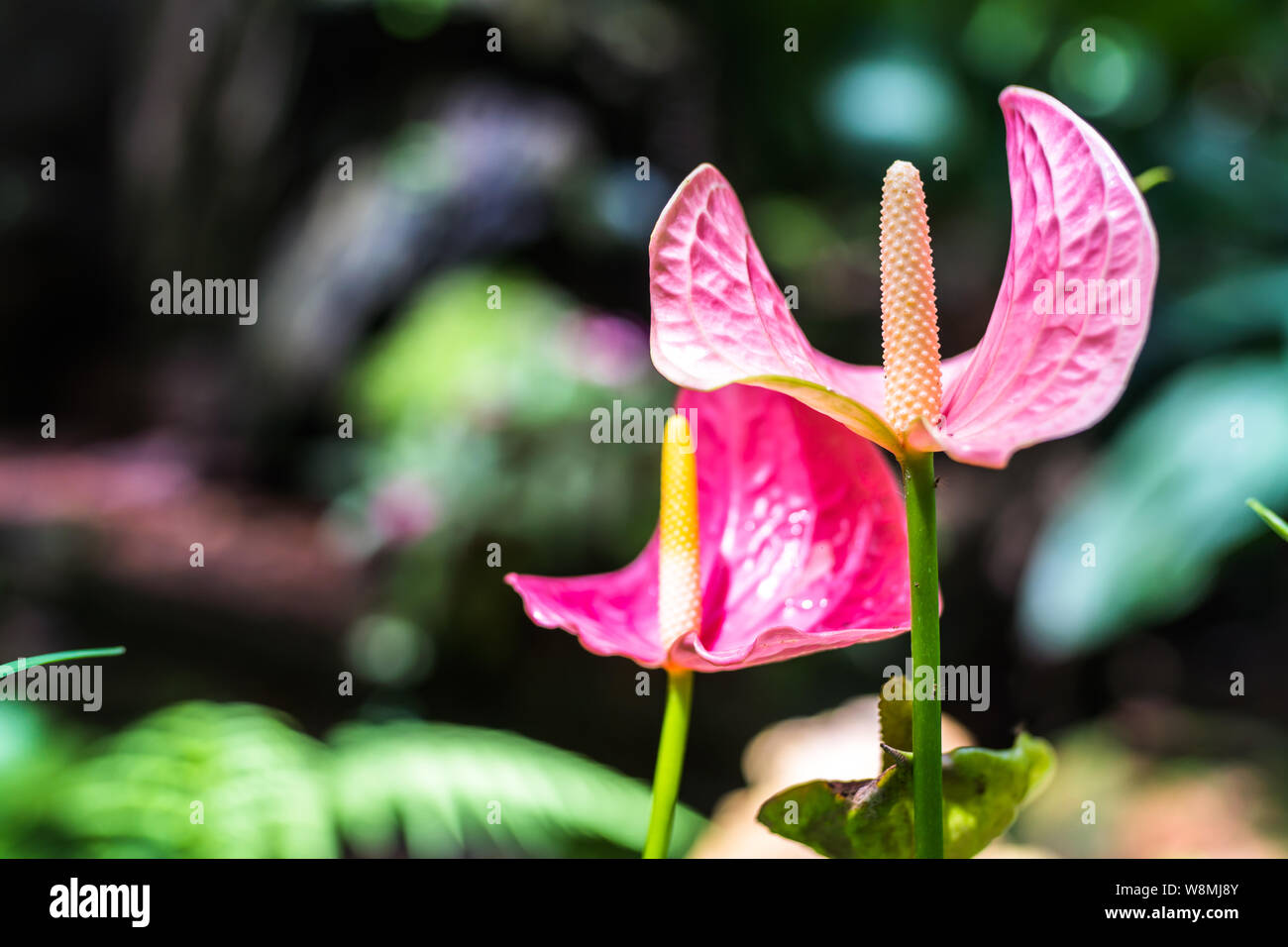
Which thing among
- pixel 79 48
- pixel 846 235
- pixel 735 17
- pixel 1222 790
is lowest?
pixel 1222 790

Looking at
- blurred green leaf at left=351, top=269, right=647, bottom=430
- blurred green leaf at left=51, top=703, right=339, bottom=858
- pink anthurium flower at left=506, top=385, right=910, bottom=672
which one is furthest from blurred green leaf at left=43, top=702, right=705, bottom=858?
blurred green leaf at left=351, top=269, right=647, bottom=430

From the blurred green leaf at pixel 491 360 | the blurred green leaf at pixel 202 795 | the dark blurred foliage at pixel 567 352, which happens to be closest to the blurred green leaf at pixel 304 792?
the blurred green leaf at pixel 202 795

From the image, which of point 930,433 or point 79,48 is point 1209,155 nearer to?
point 930,433

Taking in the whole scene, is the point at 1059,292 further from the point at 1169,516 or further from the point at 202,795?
the point at 1169,516

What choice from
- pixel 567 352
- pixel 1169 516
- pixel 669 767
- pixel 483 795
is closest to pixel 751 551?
pixel 669 767

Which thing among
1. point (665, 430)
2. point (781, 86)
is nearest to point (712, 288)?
point (665, 430)

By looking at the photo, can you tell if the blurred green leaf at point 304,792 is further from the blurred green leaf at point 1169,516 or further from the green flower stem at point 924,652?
the blurred green leaf at point 1169,516
